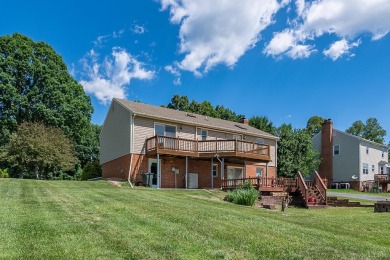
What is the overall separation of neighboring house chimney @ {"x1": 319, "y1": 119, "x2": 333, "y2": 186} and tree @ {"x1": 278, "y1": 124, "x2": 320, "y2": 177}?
15.4ft

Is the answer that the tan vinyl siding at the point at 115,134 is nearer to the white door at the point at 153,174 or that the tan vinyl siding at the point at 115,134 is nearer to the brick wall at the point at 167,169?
the brick wall at the point at 167,169

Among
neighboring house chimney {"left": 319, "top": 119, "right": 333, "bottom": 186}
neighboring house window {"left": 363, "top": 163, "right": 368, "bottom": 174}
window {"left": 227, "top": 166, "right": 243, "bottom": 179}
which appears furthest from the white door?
neighboring house window {"left": 363, "top": 163, "right": 368, "bottom": 174}

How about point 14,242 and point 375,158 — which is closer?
point 14,242

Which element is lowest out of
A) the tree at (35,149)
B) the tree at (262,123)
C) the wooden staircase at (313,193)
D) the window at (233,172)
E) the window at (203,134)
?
the wooden staircase at (313,193)

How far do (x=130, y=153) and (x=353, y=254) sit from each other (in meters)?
18.5

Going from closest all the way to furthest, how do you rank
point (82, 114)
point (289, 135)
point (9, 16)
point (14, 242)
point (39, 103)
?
point (14, 242), point (9, 16), point (39, 103), point (82, 114), point (289, 135)

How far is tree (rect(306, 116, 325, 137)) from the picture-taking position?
6123 centimetres

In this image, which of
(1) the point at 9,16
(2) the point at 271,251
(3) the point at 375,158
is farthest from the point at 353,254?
(3) the point at 375,158

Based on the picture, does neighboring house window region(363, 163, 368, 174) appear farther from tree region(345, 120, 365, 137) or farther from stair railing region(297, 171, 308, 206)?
stair railing region(297, 171, 308, 206)

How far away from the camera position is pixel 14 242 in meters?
5.47

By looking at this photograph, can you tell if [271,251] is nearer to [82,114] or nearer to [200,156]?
[200,156]

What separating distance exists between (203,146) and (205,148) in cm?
21

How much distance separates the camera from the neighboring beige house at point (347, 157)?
41247mm

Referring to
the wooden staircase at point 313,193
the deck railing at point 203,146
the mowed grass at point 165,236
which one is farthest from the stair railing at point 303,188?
the mowed grass at point 165,236
